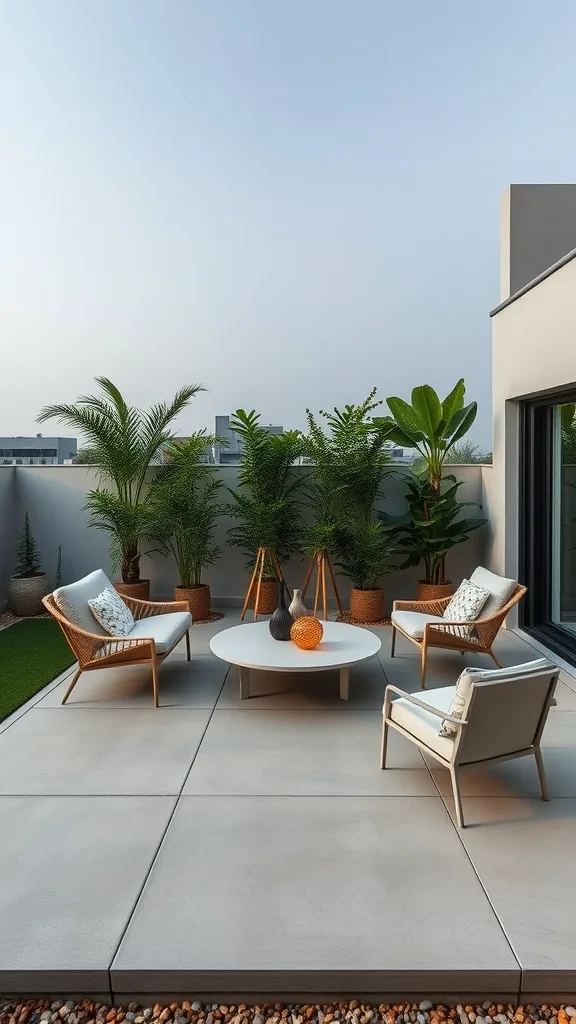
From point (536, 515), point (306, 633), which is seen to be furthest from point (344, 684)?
point (536, 515)

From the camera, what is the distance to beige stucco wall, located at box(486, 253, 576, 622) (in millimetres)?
5516

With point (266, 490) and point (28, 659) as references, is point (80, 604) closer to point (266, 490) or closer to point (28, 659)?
point (28, 659)

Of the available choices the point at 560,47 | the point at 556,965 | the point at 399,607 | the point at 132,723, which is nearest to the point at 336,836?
the point at 556,965

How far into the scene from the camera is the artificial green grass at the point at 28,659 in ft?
16.6

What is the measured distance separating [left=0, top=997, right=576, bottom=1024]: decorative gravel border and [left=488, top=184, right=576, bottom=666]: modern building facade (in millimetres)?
4134

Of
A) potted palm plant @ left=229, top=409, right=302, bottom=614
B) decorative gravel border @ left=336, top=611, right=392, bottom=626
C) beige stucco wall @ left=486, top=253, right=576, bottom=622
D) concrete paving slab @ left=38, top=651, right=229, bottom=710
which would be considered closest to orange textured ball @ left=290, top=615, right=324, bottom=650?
concrete paving slab @ left=38, top=651, right=229, bottom=710

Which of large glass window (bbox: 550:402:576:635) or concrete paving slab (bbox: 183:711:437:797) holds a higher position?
large glass window (bbox: 550:402:576:635)

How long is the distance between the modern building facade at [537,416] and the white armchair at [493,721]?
2.87 metres

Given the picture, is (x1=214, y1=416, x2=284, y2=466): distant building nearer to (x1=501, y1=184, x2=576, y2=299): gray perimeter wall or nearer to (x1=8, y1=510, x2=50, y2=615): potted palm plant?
(x1=8, y1=510, x2=50, y2=615): potted palm plant

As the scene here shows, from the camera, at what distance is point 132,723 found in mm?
4426

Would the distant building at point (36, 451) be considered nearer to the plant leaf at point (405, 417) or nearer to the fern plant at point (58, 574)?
the fern plant at point (58, 574)

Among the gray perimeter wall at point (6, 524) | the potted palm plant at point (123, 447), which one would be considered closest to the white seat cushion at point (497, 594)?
the potted palm plant at point (123, 447)

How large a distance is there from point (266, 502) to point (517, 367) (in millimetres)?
3255

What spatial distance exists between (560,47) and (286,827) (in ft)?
39.0
